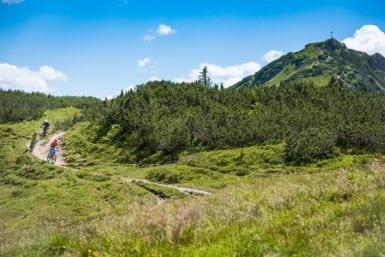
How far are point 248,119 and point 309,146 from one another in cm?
1586

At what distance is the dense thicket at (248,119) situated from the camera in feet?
155

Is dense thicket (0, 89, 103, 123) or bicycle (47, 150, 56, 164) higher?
dense thicket (0, 89, 103, 123)

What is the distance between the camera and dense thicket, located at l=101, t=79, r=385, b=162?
47.2 meters

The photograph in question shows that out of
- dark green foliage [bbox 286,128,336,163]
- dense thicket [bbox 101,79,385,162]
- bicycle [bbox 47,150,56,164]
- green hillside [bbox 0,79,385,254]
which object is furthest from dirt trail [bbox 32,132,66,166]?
dark green foliage [bbox 286,128,336,163]

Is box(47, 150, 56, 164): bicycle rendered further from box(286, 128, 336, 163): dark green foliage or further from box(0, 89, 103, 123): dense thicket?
box(0, 89, 103, 123): dense thicket

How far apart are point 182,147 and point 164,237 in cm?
5146

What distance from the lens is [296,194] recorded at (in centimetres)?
861

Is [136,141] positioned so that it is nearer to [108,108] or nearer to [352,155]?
[108,108]

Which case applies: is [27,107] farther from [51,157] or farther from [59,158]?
[51,157]

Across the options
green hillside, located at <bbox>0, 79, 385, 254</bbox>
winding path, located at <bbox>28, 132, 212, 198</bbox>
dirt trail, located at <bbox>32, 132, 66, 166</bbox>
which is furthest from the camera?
dirt trail, located at <bbox>32, 132, 66, 166</bbox>

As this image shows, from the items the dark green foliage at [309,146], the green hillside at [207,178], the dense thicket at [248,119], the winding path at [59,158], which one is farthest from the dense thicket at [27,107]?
the dark green foliage at [309,146]

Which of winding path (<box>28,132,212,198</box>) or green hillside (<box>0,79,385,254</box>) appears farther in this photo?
winding path (<box>28,132,212,198</box>)

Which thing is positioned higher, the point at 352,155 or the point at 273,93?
the point at 273,93

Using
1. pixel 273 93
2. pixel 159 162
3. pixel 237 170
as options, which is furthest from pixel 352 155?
pixel 273 93
